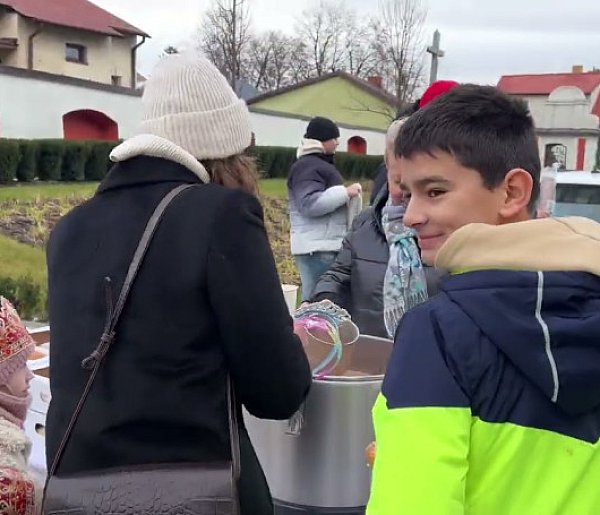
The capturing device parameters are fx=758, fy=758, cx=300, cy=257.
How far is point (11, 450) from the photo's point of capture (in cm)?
215

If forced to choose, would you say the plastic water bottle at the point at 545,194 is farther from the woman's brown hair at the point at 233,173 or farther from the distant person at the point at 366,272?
the woman's brown hair at the point at 233,173

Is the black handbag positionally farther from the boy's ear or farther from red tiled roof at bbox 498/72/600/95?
red tiled roof at bbox 498/72/600/95

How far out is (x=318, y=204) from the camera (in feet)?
18.9

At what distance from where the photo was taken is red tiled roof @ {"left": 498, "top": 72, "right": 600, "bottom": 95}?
47375 mm

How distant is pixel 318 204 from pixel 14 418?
375 cm

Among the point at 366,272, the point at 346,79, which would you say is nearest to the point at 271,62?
the point at 346,79

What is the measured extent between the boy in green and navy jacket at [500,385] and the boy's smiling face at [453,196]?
0.13 metres

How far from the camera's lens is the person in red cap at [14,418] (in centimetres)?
206

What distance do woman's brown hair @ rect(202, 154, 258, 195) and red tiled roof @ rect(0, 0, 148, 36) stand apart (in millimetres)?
30788

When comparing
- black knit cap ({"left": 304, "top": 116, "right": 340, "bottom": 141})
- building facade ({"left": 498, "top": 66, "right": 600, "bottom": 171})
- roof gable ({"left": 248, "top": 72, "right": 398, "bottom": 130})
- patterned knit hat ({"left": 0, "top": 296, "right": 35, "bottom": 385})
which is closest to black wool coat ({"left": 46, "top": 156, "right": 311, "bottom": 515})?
patterned knit hat ({"left": 0, "top": 296, "right": 35, "bottom": 385})

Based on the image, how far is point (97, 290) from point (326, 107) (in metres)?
38.6

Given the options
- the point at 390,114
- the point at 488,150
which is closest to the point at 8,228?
the point at 488,150

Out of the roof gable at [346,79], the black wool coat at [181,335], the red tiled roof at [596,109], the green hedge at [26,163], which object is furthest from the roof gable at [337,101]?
the black wool coat at [181,335]

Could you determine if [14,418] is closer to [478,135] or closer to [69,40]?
[478,135]
